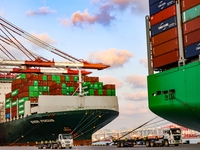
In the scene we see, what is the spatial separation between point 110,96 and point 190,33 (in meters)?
28.8

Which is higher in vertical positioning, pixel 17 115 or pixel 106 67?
pixel 106 67

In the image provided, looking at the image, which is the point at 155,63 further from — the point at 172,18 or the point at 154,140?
the point at 154,140

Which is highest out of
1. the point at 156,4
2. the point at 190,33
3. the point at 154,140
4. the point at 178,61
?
the point at 156,4

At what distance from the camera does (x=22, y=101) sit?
5759 centimetres

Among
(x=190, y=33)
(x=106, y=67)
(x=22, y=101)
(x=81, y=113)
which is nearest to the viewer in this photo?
(x=190, y=33)

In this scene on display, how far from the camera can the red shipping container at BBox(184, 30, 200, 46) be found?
30422 millimetres

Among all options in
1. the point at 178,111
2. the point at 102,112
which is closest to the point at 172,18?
the point at 178,111

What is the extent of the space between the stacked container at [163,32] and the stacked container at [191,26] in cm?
148

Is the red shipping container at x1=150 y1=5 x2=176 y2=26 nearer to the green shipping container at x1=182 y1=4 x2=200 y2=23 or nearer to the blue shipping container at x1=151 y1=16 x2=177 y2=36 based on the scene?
the blue shipping container at x1=151 y1=16 x2=177 y2=36

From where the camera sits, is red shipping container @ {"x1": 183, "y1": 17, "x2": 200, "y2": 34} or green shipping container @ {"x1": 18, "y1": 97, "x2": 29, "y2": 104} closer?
red shipping container @ {"x1": 183, "y1": 17, "x2": 200, "y2": 34}

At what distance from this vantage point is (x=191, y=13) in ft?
104

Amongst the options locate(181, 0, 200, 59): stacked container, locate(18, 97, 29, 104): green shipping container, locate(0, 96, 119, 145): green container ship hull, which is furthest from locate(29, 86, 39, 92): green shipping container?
locate(181, 0, 200, 59): stacked container

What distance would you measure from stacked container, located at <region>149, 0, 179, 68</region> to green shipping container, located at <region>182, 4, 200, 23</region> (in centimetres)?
151

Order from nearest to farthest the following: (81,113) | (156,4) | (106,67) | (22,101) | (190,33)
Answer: (190,33)
(156,4)
(81,113)
(22,101)
(106,67)
